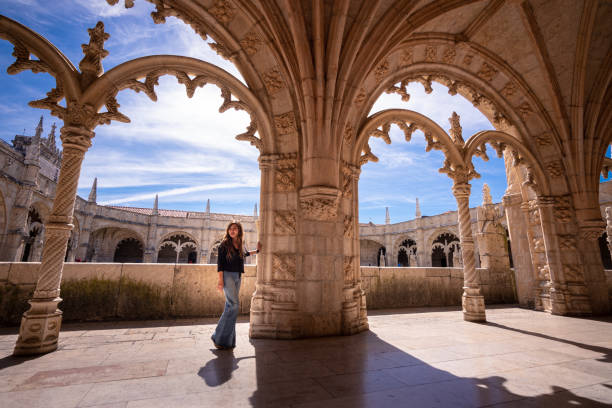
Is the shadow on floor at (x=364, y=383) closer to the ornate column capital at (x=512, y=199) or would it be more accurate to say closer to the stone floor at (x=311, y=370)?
the stone floor at (x=311, y=370)

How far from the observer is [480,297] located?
489 centimetres

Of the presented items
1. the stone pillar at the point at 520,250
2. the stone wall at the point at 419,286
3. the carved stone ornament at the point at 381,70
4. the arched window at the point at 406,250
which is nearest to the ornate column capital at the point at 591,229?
the stone pillar at the point at 520,250

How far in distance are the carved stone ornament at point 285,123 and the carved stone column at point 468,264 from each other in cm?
355

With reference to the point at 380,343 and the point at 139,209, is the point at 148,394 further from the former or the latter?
the point at 139,209

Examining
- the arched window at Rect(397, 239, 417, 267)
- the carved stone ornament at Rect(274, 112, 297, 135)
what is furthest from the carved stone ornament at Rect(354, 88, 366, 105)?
the arched window at Rect(397, 239, 417, 267)

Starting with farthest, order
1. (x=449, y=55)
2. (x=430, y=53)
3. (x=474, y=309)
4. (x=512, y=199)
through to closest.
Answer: (x=512, y=199) → (x=449, y=55) → (x=430, y=53) → (x=474, y=309)

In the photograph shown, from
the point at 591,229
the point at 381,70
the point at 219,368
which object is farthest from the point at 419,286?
the point at 219,368

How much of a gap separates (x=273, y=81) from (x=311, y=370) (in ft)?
12.4

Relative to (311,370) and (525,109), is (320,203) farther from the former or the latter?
(525,109)

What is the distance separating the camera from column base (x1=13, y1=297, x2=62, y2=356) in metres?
2.63

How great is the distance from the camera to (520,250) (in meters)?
7.32

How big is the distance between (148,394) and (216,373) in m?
0.51

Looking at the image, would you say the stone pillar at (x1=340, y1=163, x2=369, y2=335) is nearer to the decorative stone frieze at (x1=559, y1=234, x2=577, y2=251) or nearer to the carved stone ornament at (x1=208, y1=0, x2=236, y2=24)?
the carved stone ornament at (x1=208, y1=0, x2=236, y2=24)

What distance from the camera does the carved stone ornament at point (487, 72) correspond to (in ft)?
20.6
